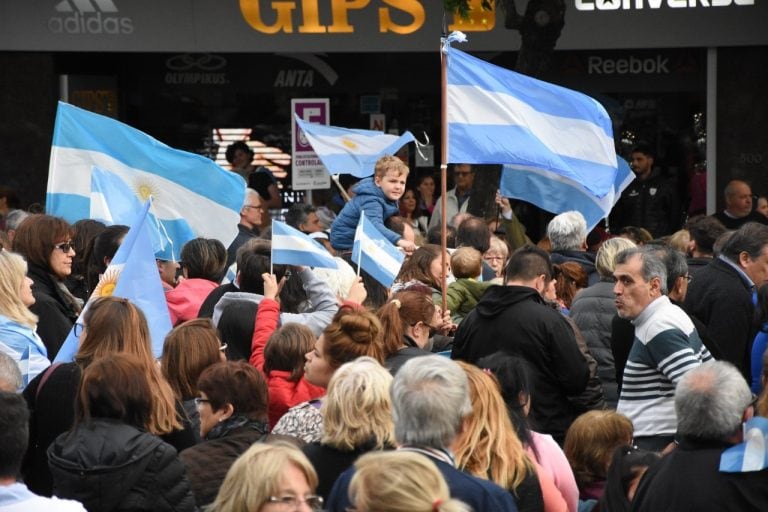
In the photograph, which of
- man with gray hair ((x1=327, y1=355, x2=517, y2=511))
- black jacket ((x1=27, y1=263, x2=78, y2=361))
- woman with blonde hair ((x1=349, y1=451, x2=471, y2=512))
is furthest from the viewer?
black jacket ((x1=27, y1=263, x2=78, y2=361))

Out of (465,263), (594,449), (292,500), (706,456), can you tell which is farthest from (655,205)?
(292,500)

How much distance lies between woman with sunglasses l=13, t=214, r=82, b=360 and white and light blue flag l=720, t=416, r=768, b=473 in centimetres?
402

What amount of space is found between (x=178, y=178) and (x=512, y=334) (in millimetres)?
3710

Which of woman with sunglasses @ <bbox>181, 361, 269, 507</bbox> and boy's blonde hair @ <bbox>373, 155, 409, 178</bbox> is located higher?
boy's blonde hair @ <bbox>373, 155, 409, 178</bbox>

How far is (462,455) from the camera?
5.46 m

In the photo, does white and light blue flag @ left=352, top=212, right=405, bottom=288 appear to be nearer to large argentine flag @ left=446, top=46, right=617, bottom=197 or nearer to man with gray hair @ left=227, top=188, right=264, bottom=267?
large argentine flag @ left=446, top=46, right=617, bottom=197

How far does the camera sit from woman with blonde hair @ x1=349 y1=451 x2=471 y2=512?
3.88 metres

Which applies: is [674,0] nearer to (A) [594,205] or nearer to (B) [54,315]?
(A) [594,205]

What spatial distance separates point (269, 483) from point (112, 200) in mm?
6413

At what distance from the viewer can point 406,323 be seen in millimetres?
7637

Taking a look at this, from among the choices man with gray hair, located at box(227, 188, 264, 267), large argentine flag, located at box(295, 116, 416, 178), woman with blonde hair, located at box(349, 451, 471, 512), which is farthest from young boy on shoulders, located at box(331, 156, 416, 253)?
woman with blonde hair, located at box(349, 451, 471, 512)

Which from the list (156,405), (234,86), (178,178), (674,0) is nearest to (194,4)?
(234,86)

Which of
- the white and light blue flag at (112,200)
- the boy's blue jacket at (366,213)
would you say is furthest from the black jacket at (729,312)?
the white and light blue flag at (112,200)

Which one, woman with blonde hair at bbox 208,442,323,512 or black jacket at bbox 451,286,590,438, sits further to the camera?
black jacket at bbox 451,286,590,438
